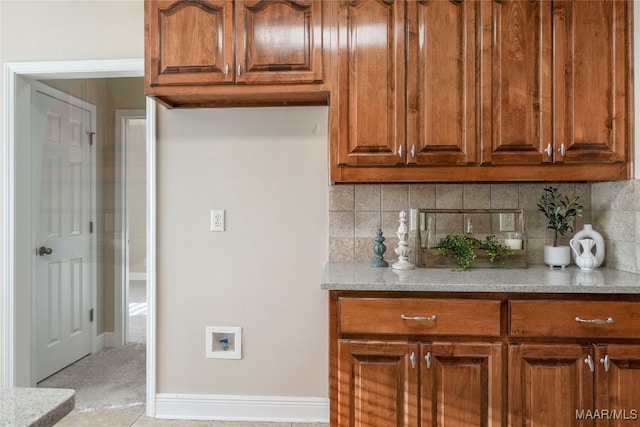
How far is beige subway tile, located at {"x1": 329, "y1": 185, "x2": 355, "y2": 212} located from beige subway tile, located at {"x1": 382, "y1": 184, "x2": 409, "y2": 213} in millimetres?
178

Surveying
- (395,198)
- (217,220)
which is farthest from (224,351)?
(395,198)

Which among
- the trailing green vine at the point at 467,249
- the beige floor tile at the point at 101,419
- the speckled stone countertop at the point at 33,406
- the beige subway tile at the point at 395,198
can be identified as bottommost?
the beige floor tile at the point at 101,419

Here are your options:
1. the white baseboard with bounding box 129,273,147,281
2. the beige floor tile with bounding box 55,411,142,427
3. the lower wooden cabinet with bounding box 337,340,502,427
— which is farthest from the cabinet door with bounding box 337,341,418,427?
the white baseboard with bounding box 129,273,147,281

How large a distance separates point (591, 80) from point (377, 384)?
1672 millimetres

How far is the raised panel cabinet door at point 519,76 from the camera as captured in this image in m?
2.07

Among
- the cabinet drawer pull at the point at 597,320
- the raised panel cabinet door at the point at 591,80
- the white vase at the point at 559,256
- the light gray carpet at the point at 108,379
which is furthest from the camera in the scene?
the light gray carpet at the point at 108,379

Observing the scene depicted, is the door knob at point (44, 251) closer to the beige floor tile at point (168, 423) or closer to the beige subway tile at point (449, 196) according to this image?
the beige floor tile at point (168, 423)

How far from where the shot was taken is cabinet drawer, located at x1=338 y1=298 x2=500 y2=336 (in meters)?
1.83

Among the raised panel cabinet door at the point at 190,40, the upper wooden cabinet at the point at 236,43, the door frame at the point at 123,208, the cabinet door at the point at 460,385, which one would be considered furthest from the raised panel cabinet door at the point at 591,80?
the door frame at the point at 123,208

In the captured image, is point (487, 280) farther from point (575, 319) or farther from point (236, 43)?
point (236, 43)

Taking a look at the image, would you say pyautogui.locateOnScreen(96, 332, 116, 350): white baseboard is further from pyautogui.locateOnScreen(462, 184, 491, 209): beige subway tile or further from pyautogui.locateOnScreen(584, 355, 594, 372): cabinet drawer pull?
pyautogui.locateOnScreen(584, 355, 594, 372): cabinet drawer pull

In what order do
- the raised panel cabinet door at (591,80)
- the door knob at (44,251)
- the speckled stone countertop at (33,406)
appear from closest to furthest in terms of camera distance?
1. the speckled stone countertop at (33,406)
2. the raised panel cabinet door at (591,80)
3. the door knob at (44,251)

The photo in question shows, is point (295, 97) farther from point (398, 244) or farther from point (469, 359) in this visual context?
point (469, 359)

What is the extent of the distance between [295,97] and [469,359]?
4.91 ft
